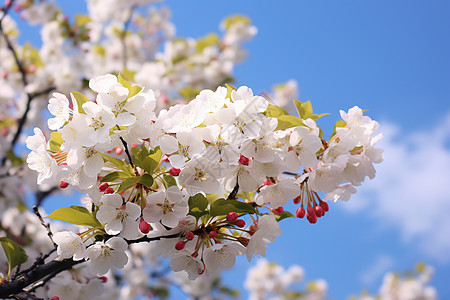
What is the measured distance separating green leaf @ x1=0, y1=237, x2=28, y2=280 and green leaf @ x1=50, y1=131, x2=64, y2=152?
519 mm

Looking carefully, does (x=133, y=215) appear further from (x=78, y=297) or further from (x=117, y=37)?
(x=117, y=37)

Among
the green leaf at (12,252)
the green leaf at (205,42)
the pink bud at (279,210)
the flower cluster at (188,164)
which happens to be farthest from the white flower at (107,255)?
the green leaf at (205,42)

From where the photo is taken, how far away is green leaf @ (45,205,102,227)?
55.1 inches

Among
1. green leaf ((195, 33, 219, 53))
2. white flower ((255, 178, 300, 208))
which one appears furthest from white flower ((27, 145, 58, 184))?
green leaf ((195, 33, 219, 53))

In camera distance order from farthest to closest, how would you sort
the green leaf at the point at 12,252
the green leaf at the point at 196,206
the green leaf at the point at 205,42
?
the green leaf at the point at 205,42 → the green leaf at the point at 12,252 → the green leaf at the point at 196,206

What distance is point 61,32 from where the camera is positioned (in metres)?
6.00

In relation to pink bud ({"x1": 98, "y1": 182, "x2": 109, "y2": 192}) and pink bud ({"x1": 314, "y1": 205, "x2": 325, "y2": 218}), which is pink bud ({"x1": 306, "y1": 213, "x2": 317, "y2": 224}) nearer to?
pink bud ({"x1": 314, "y1": 205, "x2": 325, "y2": 218})

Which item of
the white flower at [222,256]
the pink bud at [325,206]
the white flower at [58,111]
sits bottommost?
the white flower at [222,256]

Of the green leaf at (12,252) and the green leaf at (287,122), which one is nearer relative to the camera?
the green leaf at (287,122)

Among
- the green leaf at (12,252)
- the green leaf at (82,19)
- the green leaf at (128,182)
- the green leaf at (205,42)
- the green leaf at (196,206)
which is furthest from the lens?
the green leaf at (205,42)

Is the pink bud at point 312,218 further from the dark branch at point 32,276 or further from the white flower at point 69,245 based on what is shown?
the white flower at point 69,245

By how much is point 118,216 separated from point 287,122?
2.16ft

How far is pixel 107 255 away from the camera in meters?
1.45

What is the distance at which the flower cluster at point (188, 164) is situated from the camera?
133 centimetres
